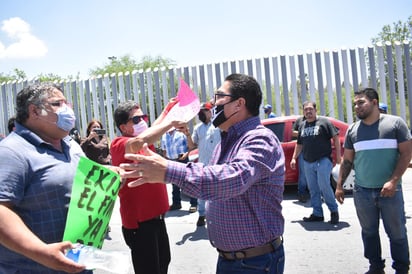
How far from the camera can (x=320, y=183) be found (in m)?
6.41

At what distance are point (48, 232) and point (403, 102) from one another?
440 inches

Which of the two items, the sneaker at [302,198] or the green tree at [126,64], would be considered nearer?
the sneaker at [302,198]

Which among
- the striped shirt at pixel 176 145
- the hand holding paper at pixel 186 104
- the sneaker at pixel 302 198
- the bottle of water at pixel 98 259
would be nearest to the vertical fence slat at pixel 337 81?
the sneaker at pixel 302 198

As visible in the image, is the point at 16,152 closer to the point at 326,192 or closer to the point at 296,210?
the point at 326,192

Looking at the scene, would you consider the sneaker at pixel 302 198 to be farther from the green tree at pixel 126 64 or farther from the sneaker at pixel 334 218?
the green tree at pixel 126 64

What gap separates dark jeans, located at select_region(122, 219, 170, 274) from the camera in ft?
10.9

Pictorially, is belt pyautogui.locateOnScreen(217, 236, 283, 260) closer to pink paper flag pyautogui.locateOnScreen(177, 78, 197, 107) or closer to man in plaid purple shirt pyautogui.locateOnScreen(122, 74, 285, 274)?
man in plaid purple shirt pyautogui.locateOnScreen(122, 74, 285, 274)

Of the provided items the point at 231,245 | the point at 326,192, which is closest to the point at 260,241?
the point at 231,245

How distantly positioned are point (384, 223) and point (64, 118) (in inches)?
128

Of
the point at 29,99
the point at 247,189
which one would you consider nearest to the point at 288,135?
the point at 247,189

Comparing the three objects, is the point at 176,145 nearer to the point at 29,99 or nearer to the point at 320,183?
the point at 320,183

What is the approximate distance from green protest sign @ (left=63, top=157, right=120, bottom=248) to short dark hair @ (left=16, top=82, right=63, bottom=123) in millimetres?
461

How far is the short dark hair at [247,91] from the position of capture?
2391mm

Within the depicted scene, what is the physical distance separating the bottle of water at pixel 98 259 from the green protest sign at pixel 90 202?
8 centimetres
